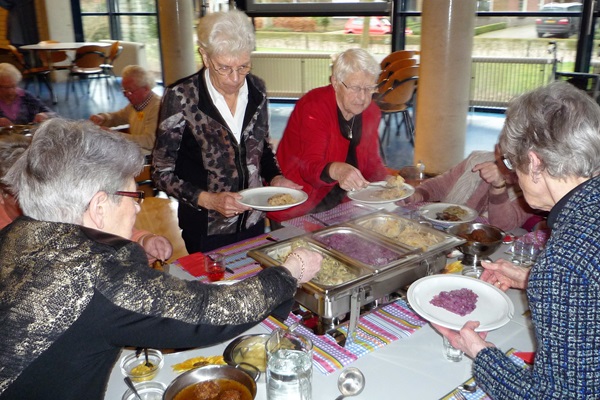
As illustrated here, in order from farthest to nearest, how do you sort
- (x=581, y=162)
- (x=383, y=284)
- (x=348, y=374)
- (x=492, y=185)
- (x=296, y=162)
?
(x=296, y=162), (x=492, y=185), (x=383, y=284), (x=348, y=374), (x=581, y=162)

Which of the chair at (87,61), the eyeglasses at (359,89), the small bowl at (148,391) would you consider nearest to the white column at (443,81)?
the eyeglasses at (359,89)

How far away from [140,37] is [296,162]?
11.0m

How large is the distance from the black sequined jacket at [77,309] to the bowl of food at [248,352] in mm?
319

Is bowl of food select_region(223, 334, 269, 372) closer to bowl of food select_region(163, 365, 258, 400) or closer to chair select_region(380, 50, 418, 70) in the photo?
bowl of food select_region(163, 365, 258, 400)

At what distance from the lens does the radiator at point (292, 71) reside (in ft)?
33.0

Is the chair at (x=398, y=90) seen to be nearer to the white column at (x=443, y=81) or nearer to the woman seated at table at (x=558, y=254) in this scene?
the white column at (x=443, y=81)

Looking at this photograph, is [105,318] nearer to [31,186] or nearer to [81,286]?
[81,286]

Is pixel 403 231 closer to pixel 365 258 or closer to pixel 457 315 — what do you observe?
pixel 365 258

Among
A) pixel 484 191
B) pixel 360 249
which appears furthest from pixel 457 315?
pixel 484 191

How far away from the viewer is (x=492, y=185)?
9.10 feet

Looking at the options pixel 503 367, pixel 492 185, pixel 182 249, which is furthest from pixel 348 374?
pixel 182 249

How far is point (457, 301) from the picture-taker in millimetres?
Answer: 1729

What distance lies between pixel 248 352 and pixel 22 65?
11607 mm

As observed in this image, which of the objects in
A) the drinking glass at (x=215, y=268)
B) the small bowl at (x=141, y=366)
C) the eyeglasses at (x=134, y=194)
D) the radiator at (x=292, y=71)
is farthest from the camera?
the radiator at (x=292, y=71)
